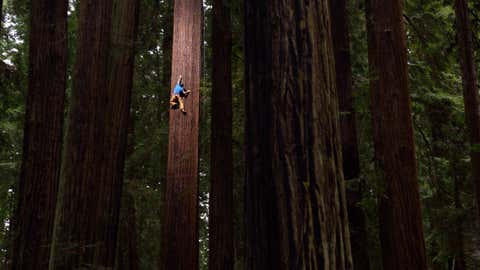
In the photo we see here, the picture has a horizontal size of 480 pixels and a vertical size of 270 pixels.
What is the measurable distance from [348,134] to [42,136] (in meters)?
5.55

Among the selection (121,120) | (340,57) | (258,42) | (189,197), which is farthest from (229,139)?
(258,42)

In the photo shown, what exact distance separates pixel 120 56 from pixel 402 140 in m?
4.41

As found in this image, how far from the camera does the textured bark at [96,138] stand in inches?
186

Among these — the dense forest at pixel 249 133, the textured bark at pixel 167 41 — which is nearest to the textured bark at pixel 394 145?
the dense forest at pixel 249 133

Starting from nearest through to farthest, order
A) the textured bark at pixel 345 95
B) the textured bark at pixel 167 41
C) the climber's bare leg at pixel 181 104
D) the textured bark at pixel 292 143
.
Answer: the textured bark at pixel 292 143 < the climber's bare leg at pixel 181 104 < the textured bark at pixel 345 95 < the textured bark at pixel 167 41

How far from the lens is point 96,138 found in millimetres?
5086

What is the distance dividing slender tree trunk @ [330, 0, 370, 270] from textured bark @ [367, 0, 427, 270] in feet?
2.60

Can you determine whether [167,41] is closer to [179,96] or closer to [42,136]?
[42,136]

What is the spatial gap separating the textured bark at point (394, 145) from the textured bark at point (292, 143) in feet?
17.9

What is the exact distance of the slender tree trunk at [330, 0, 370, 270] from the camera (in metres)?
8.27

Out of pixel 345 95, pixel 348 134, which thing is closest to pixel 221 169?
pixel 348 134

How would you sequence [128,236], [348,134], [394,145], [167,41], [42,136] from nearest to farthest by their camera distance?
[394,145] → [42,136] → [348,134] → [128,236] → [167,41]

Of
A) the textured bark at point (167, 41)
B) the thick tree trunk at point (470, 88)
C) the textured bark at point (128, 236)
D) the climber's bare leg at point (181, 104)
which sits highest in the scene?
the textured bark at point (167, 41)

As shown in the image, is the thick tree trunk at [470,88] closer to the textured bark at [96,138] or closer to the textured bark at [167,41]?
the textured bark at [96,138]
